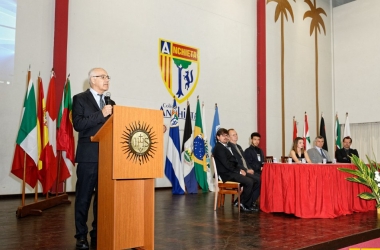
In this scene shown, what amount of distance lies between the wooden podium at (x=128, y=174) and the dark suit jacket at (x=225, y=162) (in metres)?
2.68

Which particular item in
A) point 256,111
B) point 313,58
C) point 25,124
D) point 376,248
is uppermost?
point 313,58

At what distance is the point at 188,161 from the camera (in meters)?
7.44

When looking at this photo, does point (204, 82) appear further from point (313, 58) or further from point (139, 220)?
point (139, 220)

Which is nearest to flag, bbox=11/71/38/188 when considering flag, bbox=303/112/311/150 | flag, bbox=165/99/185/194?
flag, bbox=165/99/185/194

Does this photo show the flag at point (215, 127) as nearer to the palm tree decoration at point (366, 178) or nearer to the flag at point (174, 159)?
the flag at point (174, 159)

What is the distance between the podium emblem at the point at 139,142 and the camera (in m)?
2.35

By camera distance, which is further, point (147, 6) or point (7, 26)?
point (147, 6)

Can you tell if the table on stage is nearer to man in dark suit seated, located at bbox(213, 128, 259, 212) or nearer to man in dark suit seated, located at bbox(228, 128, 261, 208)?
man in dark suit seated, located at bbox(213, 128, 259, 212)

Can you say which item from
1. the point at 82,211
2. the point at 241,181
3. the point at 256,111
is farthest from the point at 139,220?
the point at 256,111

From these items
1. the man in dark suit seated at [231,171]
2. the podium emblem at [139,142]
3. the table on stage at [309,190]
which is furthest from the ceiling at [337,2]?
the podium emblem at [139,142]

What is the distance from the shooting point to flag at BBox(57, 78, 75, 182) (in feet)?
17.6

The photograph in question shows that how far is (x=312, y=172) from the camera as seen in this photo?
14.8ft

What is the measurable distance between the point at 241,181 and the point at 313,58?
7507 millimetres

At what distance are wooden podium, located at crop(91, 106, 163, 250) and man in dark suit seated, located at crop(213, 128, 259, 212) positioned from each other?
2.68 metres
